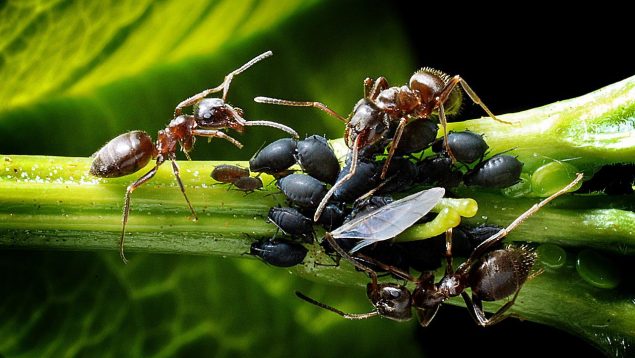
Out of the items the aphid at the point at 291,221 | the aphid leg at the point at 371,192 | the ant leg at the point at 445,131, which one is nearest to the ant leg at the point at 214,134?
the aphid at the point at 291,221

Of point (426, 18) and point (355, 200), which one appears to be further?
point (426, 18)

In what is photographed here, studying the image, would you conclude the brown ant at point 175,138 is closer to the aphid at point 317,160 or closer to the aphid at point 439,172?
the aphid at point 317,160

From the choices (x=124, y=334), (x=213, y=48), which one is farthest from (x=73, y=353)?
(x=213, y=48)

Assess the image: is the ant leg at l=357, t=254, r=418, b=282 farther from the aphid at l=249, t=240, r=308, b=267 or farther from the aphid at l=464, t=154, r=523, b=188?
the aphid at l=464, t=154, r=523, b=188

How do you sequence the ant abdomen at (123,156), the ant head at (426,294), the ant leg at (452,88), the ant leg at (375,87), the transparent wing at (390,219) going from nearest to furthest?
the transparent wing at (390,219), the ant abdomen at (123,156), the ant head at (426,294), the ant leg at (452,88), the ant leg at (375,87)

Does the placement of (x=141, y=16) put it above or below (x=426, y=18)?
above

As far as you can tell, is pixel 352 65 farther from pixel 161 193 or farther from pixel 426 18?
pixel 161 193

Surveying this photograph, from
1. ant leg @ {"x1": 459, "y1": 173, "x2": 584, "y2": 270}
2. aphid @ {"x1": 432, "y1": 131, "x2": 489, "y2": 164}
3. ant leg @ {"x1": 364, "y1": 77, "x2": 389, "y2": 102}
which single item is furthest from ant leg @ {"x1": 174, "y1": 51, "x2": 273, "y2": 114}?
ant leg @ {"x1": 459, "y1": 173, "x2": 584, "y2": 270}
